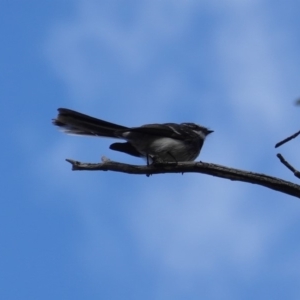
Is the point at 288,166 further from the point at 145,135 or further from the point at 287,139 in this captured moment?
the point at 145,135

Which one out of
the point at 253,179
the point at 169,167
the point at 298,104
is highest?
the point at 169,167

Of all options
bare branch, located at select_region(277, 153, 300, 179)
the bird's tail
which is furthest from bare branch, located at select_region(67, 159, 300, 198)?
the bird's tail

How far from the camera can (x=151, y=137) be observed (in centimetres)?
969

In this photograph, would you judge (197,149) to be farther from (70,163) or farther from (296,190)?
(296,190)

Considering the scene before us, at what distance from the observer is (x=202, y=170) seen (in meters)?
5.30

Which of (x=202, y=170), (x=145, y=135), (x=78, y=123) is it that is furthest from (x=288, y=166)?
(x=145, y=135)

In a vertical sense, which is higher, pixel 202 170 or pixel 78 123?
pixel 78 123

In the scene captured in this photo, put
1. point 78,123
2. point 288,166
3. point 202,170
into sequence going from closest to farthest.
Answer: point 288,166
point 202,170
point 78,123

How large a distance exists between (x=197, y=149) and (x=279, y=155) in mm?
5687

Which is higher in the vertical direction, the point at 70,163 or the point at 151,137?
the point at 151,137

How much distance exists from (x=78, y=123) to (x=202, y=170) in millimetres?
3713

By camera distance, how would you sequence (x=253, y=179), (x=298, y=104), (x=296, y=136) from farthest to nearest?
(x=253, y=179), (x=296, y=136), (x=298, y=104)

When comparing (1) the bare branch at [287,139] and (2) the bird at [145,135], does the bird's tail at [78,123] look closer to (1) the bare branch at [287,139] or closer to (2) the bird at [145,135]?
(2) the bird at [145,135]

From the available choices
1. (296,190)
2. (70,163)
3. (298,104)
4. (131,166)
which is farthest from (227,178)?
(298,104)
